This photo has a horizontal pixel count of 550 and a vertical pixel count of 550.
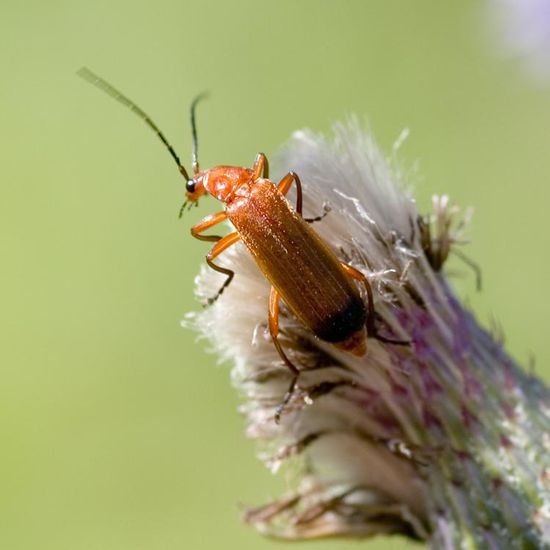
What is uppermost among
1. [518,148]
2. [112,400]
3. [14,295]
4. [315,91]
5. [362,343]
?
[315,91]

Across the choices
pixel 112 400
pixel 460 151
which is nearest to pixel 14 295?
pixel 112 400

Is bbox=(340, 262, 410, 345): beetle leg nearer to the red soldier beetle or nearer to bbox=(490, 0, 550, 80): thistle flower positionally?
the red soldier beetle

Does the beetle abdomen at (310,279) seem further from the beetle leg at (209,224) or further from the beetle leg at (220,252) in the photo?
the beetle leg at (209,224)

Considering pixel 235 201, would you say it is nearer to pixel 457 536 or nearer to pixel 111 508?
pixel 457 536

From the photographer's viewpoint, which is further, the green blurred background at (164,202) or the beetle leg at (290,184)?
the green blurred background at (164,202)

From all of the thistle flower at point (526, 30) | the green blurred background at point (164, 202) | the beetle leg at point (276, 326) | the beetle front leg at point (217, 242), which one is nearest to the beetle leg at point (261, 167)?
the beetle front leg at point (217, 242)

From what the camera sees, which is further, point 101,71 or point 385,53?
point 101,71

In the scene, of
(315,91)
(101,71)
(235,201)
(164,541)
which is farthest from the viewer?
(101,71)
